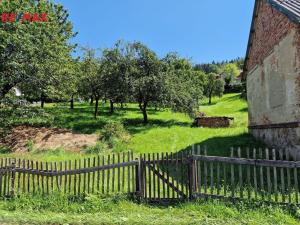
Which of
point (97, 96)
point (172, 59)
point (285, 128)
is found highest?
point (172, 59)

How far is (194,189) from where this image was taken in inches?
369

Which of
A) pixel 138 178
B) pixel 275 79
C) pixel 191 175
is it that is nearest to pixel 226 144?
pixel 275 79

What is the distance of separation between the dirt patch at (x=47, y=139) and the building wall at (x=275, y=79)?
11.2 m

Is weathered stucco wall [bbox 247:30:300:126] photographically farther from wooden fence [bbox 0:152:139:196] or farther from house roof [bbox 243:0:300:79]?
wooden fence [bbox 0:152:139:196]

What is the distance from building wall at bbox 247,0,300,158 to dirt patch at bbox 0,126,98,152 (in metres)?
11.2

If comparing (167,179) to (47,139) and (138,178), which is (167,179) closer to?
(138,178)

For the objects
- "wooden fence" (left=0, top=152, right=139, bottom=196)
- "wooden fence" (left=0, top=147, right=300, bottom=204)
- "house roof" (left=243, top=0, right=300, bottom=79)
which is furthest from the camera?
"house roof" (left=243, top=0, right=300, bottom=79)

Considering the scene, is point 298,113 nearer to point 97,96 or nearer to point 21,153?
point 21,153

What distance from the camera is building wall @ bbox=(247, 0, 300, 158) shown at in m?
13.2

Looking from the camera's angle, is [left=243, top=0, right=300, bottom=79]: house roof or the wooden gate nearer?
the wooden gate

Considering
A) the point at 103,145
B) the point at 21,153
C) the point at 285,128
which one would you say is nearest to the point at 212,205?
the point at 285,128

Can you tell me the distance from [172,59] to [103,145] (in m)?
13.8

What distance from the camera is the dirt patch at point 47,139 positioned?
21859 millimetres

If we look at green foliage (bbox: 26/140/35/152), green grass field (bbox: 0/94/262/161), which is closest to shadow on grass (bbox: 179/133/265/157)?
green grass field (bbox: 0/94/262/161)
